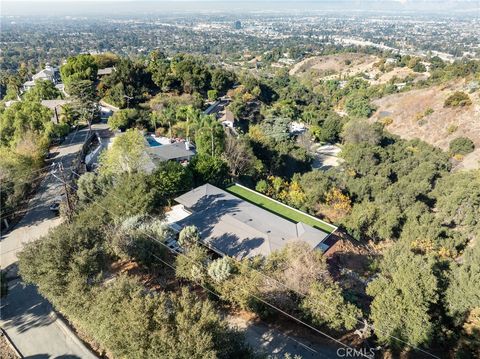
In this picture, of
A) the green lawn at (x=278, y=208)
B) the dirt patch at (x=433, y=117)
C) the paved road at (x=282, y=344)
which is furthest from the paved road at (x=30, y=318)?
the dirt patch at (x=433, y=117)

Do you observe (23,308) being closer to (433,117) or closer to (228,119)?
(228,119)

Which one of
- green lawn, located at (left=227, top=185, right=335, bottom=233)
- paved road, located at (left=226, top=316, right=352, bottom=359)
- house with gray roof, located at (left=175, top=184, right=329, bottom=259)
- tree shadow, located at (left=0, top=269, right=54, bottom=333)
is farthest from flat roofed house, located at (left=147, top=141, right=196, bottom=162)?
paved road, located at (left=226, top=316, right=352, bottom=359)

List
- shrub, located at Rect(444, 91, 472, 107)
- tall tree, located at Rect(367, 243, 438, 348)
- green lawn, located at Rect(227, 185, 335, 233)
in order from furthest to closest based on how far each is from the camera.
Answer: shrub, located at Rect(444, 91, 472, 107) < green lawn, located at Rect(227, 185, 335, 233) < tall tree, located at Rect(367, 243, 438, 348)

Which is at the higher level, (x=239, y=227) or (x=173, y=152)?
(x=173, y=152)

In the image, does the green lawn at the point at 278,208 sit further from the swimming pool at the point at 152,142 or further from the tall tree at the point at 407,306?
the swimming pool at the point at 152,142

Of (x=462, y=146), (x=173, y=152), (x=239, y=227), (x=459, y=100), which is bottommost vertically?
(x=462, y=146)

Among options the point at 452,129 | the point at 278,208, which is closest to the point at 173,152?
the point at 278,208

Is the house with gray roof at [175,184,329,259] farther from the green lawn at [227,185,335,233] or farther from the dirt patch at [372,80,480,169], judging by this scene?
the dirt patch at [372,80,480,169]
